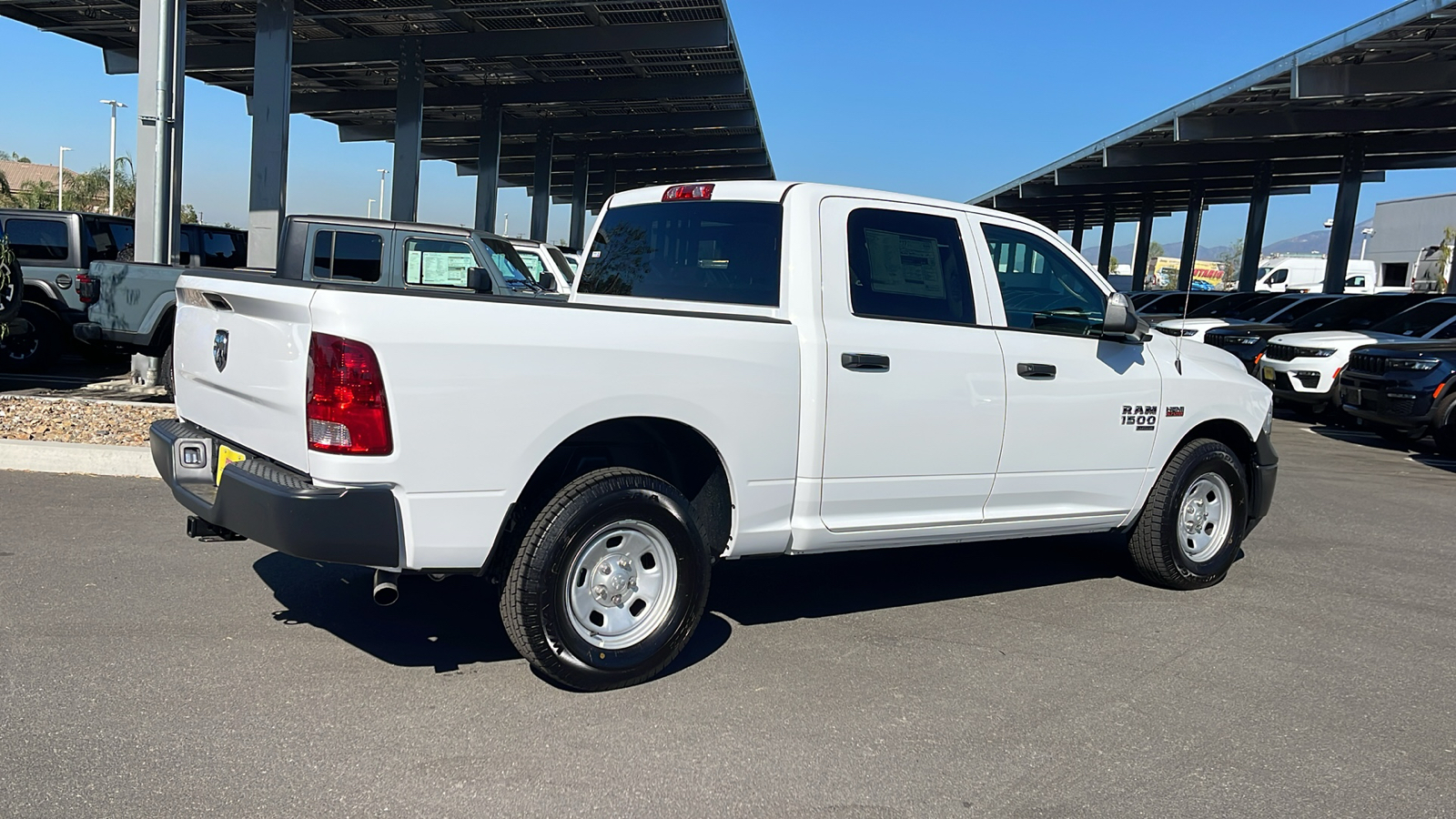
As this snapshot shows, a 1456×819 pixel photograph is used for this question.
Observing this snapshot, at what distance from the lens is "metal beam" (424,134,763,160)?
130 feet

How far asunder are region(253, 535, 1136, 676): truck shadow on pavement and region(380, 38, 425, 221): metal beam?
20524 mm

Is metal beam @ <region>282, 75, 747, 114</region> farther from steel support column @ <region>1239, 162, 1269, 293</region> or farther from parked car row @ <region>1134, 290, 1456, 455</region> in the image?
steel support column @ <region>1239, 162, 1269, 293</region>

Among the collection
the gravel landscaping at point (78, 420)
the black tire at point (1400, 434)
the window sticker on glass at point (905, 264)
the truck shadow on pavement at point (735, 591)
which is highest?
the window sticker on glass at point (905, 264)

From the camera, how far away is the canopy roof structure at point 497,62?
2269 centimetres

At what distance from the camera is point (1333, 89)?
19.9m

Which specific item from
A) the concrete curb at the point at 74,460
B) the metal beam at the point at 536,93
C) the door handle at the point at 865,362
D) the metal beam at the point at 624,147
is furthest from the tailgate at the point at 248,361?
the metal beam at the point at 624,147

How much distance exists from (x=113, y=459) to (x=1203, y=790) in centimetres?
732

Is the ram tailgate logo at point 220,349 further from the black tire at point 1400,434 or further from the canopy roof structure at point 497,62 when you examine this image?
the canopy roof structure at point 497,62

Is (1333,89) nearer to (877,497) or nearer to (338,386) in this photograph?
(877,497)

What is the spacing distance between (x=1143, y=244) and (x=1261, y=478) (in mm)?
48494

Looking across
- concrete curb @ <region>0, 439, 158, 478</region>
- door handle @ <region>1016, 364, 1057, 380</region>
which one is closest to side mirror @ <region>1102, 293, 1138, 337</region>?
door handle @ <region>1016, 364, 1057, 380</region>

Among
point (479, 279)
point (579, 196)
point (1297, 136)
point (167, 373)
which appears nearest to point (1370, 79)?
point (1297, 136)

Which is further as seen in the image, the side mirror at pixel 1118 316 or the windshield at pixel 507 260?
the windshield at pixel 507 260

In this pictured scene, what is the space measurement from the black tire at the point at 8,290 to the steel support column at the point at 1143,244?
1724 inches
